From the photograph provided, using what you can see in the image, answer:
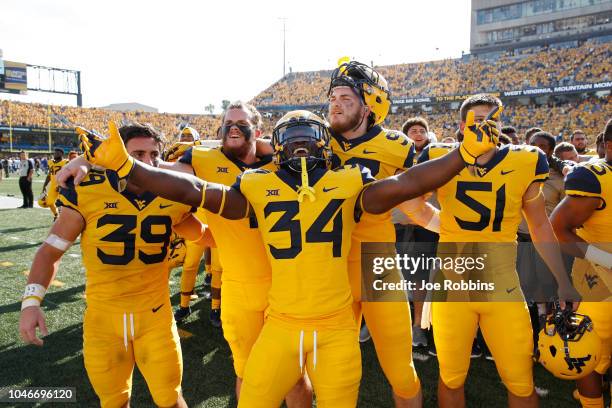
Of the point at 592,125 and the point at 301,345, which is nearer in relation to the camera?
the point at 301,345

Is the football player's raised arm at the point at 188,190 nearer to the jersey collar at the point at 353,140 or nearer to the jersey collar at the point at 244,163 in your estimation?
the jersey collar at the point at 244,163

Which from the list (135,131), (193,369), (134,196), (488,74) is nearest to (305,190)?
(134,196)

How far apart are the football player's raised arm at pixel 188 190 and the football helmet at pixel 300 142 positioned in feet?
1.09

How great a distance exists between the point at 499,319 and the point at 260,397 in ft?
5.10

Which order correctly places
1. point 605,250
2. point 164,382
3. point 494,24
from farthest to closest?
point 494,24
point 605,250
point 164,382

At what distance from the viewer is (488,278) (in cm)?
286

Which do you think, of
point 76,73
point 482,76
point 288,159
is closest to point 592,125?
point 482,76

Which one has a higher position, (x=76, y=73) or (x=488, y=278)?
(x=76, y=73)

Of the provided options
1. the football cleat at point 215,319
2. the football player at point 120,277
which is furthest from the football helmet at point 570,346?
the football cleat at point 215,319

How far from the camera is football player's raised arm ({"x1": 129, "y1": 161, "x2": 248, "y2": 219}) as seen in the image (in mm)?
2162

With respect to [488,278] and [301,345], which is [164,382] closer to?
[301,345]

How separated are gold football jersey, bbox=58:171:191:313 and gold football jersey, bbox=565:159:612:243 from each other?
2700mm

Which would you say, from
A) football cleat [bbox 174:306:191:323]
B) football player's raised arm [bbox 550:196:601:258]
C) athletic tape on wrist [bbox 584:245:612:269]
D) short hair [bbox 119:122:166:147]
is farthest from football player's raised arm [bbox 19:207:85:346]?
athletic tape on wrist [bbox 584:245:612:269]

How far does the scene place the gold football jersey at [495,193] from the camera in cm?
285
